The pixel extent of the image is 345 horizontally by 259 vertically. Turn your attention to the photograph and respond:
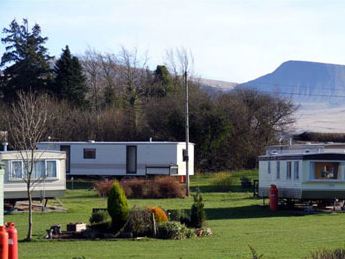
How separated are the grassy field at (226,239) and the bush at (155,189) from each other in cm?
583

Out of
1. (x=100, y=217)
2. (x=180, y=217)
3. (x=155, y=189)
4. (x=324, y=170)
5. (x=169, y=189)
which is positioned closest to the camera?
(x=100, y=217)

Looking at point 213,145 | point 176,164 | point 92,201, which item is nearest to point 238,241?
point 92,201

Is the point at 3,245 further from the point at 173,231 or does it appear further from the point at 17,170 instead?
the point at 17,170

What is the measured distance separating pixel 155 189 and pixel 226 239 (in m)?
19.4

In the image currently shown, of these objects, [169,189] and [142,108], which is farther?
[142,108]

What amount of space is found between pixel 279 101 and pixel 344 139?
8637 millimetres

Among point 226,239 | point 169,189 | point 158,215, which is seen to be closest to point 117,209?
point 158,215

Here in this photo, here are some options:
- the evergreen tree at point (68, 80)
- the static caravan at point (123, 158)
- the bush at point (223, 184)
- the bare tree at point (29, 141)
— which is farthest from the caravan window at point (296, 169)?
the evergreen tree at point (68, 80)

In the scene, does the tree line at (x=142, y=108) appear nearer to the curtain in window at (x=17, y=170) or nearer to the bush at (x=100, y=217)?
the curtain in window at (x=17, y=170)

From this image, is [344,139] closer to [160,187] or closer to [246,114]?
[246,114]

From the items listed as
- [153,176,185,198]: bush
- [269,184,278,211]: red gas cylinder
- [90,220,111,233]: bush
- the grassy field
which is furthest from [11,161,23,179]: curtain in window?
[90,220,111,233]: bush

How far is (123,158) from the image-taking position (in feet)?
158

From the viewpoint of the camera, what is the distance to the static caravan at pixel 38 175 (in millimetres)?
33000

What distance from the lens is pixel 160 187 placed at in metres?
40.4
